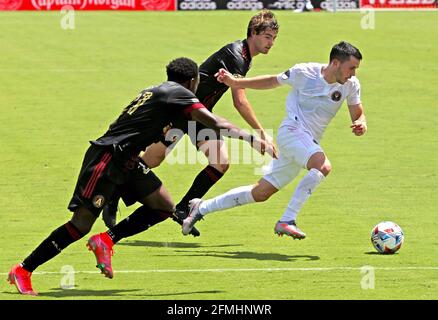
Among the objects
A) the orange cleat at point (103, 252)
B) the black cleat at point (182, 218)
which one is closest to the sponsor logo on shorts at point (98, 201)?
the orange cleat at point (103, 252)

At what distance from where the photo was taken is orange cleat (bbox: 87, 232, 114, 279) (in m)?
11.2

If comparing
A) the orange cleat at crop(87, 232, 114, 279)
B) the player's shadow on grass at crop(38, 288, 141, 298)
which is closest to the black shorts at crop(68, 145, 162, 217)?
the orange cleat at crop(87, 232, 114, 279)

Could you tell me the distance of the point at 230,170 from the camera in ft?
64.4

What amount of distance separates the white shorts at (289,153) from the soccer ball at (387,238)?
109cm

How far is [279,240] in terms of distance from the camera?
46.0 ft

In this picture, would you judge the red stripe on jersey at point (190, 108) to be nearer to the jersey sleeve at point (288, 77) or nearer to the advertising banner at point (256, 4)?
the jersey sleeve at point (288, 77)

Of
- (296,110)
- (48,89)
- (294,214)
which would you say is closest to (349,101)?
(296,110)

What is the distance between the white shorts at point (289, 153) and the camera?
13.2m

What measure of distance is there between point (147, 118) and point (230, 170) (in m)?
8.46

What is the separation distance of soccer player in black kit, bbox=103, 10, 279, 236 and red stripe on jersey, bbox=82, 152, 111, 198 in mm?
2867

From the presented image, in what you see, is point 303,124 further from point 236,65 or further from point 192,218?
point 192,218

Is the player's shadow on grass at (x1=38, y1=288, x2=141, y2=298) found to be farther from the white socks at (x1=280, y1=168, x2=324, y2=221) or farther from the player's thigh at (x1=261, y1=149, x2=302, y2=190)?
the player's thigh at (x1=261, y1=149, x2=302, y2=190)

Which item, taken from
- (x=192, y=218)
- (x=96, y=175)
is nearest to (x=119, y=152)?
(x=96, y=175)
